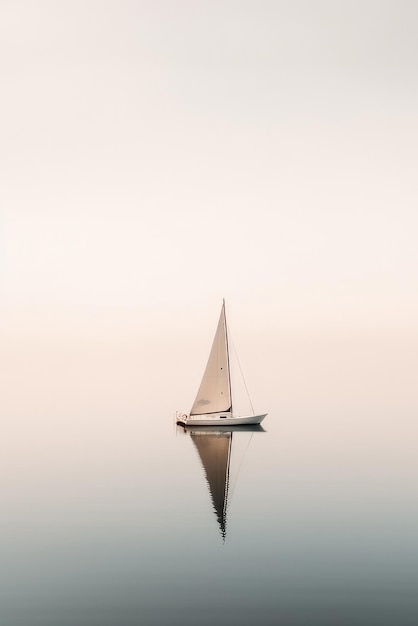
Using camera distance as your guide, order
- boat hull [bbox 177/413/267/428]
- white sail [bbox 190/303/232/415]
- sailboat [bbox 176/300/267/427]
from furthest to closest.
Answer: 1. boat hull [bbox 177/413/267/428]
2. sailboat [bbox 176/300/267/427]
3. white sail [bbox 190/303/232/415]

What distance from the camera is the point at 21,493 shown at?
80.6 meters

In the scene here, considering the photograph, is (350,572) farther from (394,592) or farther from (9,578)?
(9,578)

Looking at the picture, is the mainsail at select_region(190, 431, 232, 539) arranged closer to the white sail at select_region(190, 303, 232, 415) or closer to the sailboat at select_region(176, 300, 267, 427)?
the sailboat at select_region(176, 300, 267, 427)

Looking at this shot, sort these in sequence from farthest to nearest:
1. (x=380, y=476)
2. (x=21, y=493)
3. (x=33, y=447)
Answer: (x=33, y=447) < (x=380, y=476) < (x=21, y=493)

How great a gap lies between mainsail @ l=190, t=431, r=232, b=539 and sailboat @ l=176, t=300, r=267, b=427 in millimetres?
3552

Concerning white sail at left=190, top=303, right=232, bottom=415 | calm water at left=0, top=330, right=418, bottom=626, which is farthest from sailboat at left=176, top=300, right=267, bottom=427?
calm water at left=0, top=330, right=418, bottom=626

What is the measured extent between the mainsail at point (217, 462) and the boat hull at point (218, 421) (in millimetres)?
2479

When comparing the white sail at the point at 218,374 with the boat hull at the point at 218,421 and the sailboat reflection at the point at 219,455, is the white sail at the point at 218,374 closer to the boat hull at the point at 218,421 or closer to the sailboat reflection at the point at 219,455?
the boat hull at the point at 218,421

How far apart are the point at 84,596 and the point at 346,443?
88660 mm

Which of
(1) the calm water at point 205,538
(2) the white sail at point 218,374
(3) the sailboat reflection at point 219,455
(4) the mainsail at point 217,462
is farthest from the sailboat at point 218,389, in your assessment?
(1) the calm water at point 205,538

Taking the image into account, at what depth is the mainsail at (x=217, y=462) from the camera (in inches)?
2933

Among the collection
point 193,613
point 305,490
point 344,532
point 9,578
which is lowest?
point 193,613

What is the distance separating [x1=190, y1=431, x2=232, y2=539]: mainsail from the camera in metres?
74.5

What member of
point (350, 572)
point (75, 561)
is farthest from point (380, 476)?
point (75, 561)
